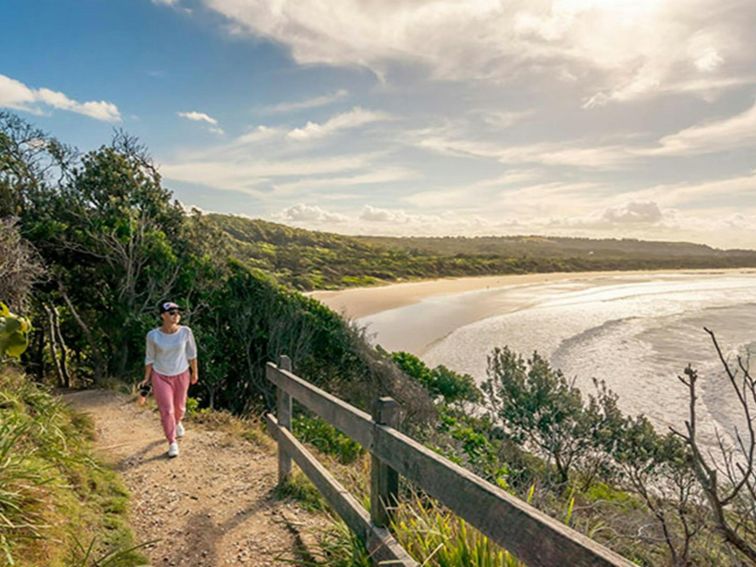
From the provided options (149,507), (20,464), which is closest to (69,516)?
(20,464)

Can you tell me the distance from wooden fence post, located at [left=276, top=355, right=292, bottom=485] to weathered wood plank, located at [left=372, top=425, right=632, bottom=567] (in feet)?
8.33

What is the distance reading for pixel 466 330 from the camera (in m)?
30.0

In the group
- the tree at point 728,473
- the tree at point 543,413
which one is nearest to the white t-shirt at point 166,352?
the tree at point 728,473

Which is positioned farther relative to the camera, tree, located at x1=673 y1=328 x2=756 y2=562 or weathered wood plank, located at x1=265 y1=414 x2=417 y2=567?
weathered wood plank, located at x1=265 y1=414 x2=417 y2=567

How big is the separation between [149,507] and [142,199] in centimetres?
1007

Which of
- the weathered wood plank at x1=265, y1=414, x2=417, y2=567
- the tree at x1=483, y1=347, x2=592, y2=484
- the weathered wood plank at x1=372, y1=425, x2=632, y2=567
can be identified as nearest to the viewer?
the weathered wood plank at x1=372, y1=425, x2=632, y2=567

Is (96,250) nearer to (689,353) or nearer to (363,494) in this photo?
(363,494)

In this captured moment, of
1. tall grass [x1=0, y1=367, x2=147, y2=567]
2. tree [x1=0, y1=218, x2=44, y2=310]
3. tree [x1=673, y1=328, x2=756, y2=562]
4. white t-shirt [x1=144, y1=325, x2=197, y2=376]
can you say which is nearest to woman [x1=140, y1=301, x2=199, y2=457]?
white t-shirt [x1=144, y1=325, x2=197, y2=376]

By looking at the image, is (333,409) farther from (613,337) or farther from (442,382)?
(613,337)

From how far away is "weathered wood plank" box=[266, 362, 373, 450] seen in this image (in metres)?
3.29

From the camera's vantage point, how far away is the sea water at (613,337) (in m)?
17.8

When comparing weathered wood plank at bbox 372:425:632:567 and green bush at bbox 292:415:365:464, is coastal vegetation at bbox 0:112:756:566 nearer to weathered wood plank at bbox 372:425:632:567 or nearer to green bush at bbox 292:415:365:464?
green bush at bbox 292:415:365:464

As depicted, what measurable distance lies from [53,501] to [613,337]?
27.9 meters

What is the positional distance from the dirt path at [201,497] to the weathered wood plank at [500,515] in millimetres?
1614
